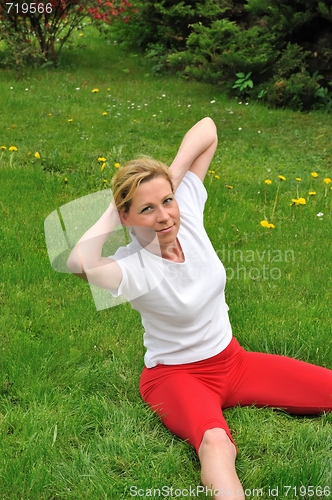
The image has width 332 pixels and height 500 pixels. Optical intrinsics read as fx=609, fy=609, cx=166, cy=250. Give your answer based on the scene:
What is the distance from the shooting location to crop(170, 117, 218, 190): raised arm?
2805mm

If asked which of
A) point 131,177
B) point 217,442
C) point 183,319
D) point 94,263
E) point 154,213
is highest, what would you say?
point 131,177

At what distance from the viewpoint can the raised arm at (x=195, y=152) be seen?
2.80 metres

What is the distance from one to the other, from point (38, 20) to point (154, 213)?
23.7 feet

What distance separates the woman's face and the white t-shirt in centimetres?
9

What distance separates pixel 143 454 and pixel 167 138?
14.3 feet

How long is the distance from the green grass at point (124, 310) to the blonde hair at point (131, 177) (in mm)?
908

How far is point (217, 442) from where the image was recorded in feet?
7.31

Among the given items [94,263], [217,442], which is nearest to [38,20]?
[94,263]

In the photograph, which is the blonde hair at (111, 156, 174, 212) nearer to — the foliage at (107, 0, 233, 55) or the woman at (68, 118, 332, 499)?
the woman at (68, 118, 332, 499)

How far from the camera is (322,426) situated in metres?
2.60

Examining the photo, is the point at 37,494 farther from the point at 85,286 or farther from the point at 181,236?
the point at 85,286

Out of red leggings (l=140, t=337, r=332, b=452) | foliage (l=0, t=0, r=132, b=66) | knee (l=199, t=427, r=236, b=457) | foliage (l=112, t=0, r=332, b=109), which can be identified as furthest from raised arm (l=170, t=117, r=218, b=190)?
foliage (l=0, t=0, r=132, b=66)

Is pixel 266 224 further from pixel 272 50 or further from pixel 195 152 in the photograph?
pixel 272 50

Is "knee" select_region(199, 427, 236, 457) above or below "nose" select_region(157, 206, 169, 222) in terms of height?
below
